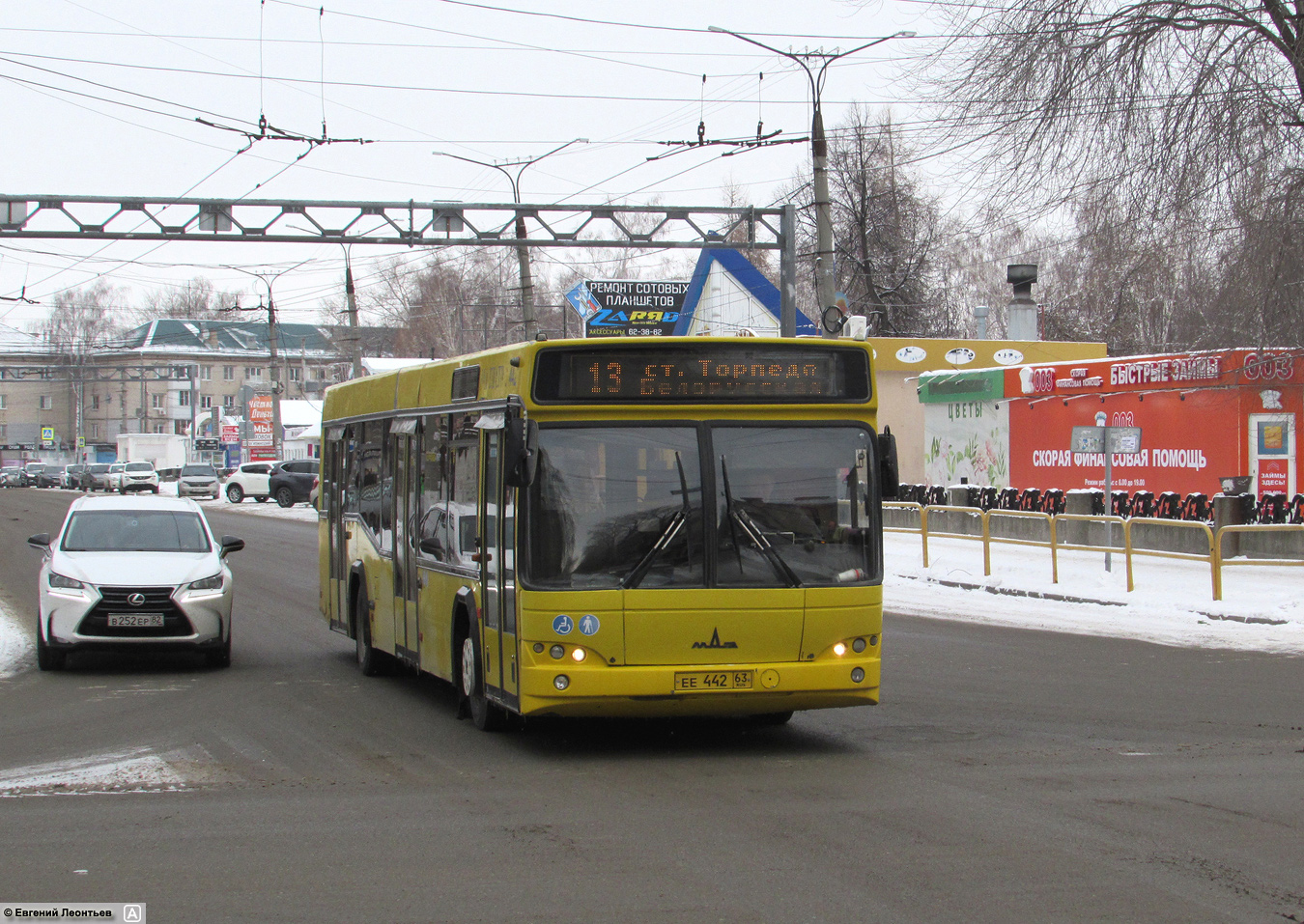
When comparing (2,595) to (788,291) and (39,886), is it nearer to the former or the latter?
(788,291)

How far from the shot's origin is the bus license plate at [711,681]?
28.7 feet

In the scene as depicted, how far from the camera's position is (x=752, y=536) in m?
8.91

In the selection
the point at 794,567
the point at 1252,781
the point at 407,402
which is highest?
the point at 407,402

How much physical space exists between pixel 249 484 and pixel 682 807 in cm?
5524

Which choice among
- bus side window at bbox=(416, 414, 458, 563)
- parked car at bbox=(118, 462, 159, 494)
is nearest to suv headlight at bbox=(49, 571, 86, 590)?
bus side window at bbox=(416, 414, 458, 563)

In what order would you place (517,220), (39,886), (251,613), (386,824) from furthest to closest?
(517,220) < (251,613) < (386,824) < (39,886)

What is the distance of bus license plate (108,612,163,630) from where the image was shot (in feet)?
42.6

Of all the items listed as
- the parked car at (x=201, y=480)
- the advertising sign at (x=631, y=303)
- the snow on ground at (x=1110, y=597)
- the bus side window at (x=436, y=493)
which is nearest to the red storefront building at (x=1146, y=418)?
the snow on ground at (x=1110, y=597)

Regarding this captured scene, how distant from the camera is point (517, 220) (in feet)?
95.2

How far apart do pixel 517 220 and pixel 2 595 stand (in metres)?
12.2

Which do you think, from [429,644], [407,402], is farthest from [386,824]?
[407,402]

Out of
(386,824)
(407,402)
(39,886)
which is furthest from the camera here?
(407,402)

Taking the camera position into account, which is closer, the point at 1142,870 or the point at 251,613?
the point at 1142,870

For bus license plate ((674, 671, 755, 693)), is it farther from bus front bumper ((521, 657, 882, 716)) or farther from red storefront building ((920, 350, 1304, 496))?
red storefront building ((920, 350, 1304, 496))
